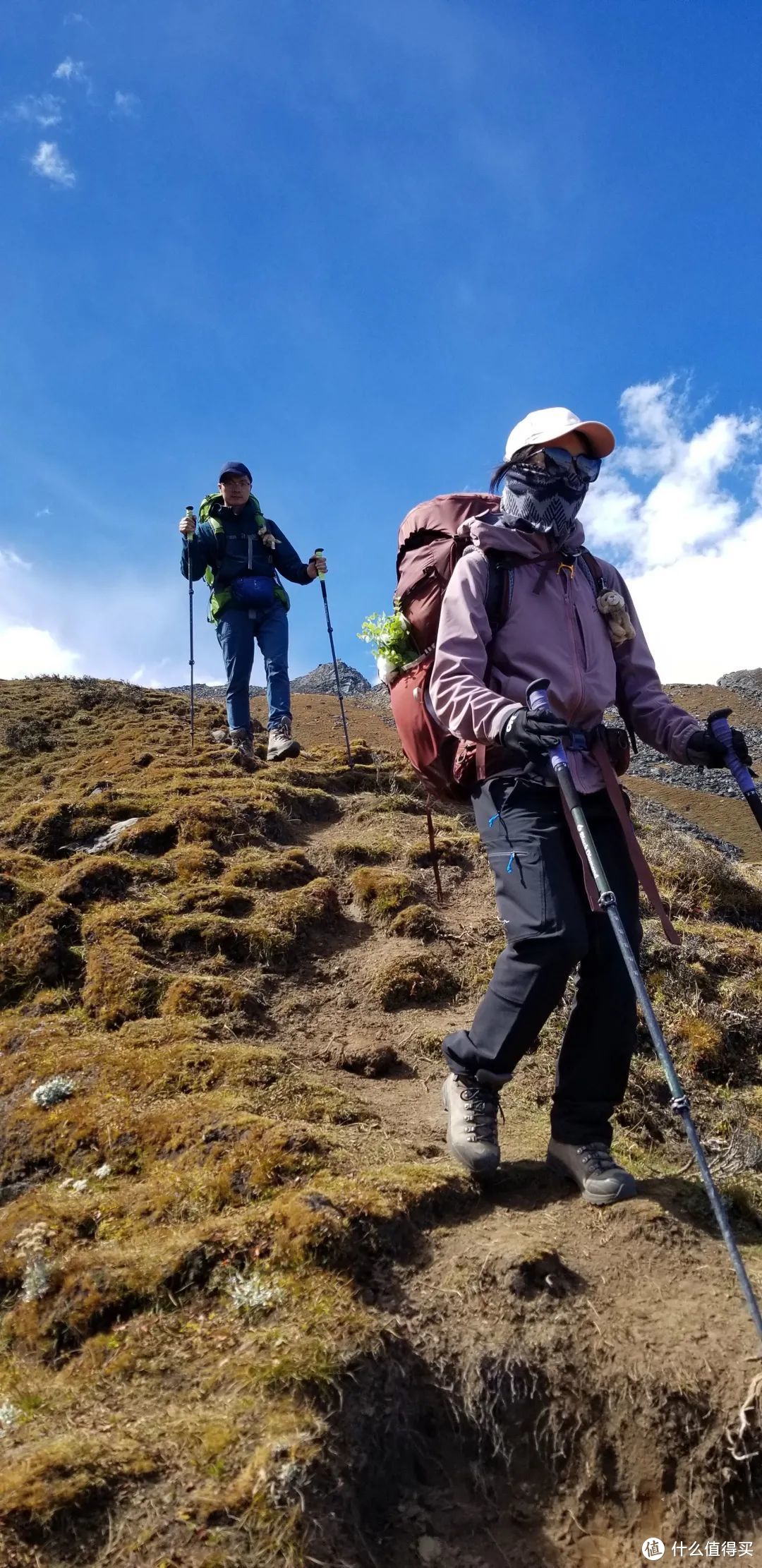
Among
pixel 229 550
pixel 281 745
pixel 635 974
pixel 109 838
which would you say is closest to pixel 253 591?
pixel 229 550

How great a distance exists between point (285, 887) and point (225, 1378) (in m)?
6.14

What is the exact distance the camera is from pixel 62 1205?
493cm

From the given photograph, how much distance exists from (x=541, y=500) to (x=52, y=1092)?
4387 mm

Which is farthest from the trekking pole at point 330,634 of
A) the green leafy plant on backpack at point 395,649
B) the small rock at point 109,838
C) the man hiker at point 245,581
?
the green leafy plant on backpack at point 395,649

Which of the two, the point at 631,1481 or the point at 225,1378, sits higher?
the point at 225,1378

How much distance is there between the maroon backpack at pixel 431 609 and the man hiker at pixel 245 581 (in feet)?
28.6

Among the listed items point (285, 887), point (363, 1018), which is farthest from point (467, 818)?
point (363, 1018)

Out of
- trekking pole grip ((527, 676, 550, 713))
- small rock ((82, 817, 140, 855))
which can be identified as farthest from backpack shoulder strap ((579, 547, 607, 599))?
small rock ((82, 817, 140, 855))

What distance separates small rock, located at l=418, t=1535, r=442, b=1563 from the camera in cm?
324

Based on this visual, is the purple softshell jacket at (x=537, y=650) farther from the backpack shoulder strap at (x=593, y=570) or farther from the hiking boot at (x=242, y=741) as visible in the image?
the hiking boot at (x=242, y=741)

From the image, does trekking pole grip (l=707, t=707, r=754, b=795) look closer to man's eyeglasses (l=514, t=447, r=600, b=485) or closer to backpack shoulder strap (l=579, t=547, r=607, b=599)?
backpack shoulder strap (l=579, t=547, r=607, b=599)

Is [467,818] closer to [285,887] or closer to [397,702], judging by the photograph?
[285,887]

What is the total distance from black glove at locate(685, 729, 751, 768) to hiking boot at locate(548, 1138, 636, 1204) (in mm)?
1921

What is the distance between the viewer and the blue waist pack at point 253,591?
14.0 m
